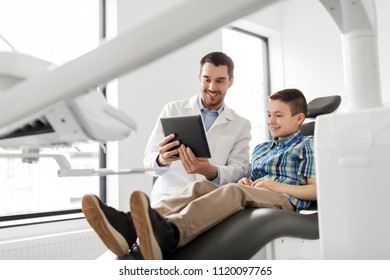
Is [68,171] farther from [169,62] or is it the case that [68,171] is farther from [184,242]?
[169,62]

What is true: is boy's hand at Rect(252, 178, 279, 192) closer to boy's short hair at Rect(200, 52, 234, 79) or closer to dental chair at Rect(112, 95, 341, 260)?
dental chair at Rect(112, 95, 341, 260)

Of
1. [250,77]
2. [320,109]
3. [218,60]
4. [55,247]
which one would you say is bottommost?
[55,247]

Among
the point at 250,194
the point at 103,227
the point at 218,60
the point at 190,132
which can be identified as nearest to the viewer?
the point at 103,227

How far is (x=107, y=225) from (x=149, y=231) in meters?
Result: 0.18

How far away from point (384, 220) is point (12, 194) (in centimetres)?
211

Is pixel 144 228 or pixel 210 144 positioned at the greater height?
pixel 210 144

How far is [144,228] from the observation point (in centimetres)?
88

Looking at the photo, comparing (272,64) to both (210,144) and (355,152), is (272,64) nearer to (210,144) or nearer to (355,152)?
(210,144)

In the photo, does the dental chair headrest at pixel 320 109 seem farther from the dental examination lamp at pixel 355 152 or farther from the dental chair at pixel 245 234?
the dental examination lamp at pixel 355 152

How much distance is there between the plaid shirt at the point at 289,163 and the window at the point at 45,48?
1068 millimetres

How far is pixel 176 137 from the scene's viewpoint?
1373 mm

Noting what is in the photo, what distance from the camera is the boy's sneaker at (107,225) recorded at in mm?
998

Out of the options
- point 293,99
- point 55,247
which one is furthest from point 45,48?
point 293,99
